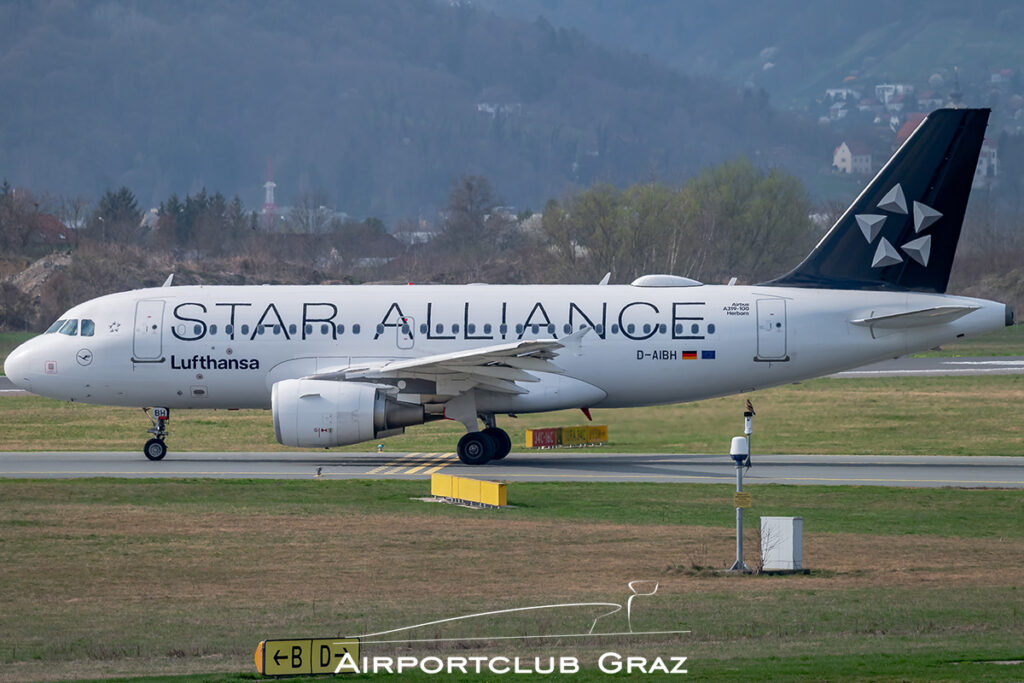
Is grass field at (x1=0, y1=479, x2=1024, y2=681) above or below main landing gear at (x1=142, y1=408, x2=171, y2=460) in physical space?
below

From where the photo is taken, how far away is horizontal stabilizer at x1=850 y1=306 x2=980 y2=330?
35.2m

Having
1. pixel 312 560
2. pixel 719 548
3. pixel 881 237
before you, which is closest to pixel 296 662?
pixel 312 560

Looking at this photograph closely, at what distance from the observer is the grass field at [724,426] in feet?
124

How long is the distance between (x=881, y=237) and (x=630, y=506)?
12.9 m

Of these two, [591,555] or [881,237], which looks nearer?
[591,555]

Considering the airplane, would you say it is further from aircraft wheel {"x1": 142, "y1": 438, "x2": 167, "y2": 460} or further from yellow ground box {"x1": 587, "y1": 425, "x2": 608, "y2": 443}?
yellow ground box {"x1": 587, "y1": 425, "x2": 608, "y2": 443}

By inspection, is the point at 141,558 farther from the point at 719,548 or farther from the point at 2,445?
the point at 2,445

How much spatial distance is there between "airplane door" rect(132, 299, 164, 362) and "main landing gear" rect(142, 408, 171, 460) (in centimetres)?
163

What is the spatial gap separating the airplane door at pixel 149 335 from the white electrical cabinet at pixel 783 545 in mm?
20532

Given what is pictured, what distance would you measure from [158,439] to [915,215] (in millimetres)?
21286

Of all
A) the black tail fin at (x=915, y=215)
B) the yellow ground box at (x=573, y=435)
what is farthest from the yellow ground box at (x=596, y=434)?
the black tail fin at (x=915, y=215)

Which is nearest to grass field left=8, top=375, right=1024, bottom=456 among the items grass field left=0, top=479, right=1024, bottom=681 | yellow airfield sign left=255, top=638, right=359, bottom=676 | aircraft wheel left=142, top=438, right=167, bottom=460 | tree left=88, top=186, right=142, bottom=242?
aircraft wheel left=142, top=438, right=167, bottom=460

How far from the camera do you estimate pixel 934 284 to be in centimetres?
3694

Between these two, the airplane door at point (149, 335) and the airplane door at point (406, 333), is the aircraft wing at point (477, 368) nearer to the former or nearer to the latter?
the airplane door at point (406, 333)
